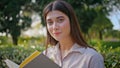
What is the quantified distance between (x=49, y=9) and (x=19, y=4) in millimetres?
17980

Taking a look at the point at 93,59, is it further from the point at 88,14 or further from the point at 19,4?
the point at 19,4

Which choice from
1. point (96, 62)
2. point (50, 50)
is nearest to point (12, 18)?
point (50, 50)

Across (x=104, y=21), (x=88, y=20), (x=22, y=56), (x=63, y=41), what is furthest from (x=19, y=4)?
(x=63, y=41)

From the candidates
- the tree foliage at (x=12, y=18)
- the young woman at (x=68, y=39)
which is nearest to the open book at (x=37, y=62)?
the young woman at (x=68, y=39)

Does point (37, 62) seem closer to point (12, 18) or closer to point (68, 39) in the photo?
point (68, 39)

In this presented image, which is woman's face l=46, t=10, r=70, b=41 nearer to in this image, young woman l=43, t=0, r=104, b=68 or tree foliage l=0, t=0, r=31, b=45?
young woman l=43, t=0, r=104, b=68

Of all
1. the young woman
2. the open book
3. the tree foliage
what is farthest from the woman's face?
the tree foliage

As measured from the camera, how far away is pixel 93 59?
152 centimetres

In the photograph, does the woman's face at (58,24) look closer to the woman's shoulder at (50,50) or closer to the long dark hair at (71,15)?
the long dark hair at (71,15)

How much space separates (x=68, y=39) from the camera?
5.29 ft

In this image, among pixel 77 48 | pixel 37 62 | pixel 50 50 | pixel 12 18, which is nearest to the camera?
pixel 37 62

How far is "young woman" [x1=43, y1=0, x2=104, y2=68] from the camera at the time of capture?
1.53m

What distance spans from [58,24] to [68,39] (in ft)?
0.43

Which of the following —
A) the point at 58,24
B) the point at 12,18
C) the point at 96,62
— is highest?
the point at 58,24
